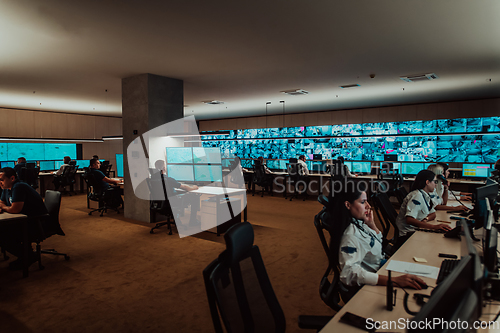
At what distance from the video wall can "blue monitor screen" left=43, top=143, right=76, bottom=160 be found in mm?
6948

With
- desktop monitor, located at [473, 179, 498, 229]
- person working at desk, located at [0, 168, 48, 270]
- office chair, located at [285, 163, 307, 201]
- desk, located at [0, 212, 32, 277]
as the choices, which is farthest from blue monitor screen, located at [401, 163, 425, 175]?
desk, located at [0, 212, 32, 277]

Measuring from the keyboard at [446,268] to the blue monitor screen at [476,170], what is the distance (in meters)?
7.25

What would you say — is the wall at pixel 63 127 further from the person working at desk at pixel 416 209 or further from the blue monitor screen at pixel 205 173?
the person working at desk at pixel 416 209

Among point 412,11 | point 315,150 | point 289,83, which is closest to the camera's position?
point 412,11

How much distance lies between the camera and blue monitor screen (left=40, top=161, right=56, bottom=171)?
10.7 meters

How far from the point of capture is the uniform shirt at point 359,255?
1801mm

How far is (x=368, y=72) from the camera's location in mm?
5996

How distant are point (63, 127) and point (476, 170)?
13989 mm

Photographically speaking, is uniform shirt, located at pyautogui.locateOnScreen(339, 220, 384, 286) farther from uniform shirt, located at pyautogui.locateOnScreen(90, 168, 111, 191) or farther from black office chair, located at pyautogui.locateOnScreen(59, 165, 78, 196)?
black office chair, located at pyautogui.locateOnScreen(59, 165, 78, 196)

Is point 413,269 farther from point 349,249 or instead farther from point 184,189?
point 184,189

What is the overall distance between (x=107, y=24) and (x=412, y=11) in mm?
3573

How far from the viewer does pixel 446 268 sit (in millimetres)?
2006

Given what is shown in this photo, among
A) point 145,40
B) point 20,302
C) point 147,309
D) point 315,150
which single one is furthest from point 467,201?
point 315,150

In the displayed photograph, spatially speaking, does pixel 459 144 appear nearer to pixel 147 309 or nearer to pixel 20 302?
pixel 147 309
